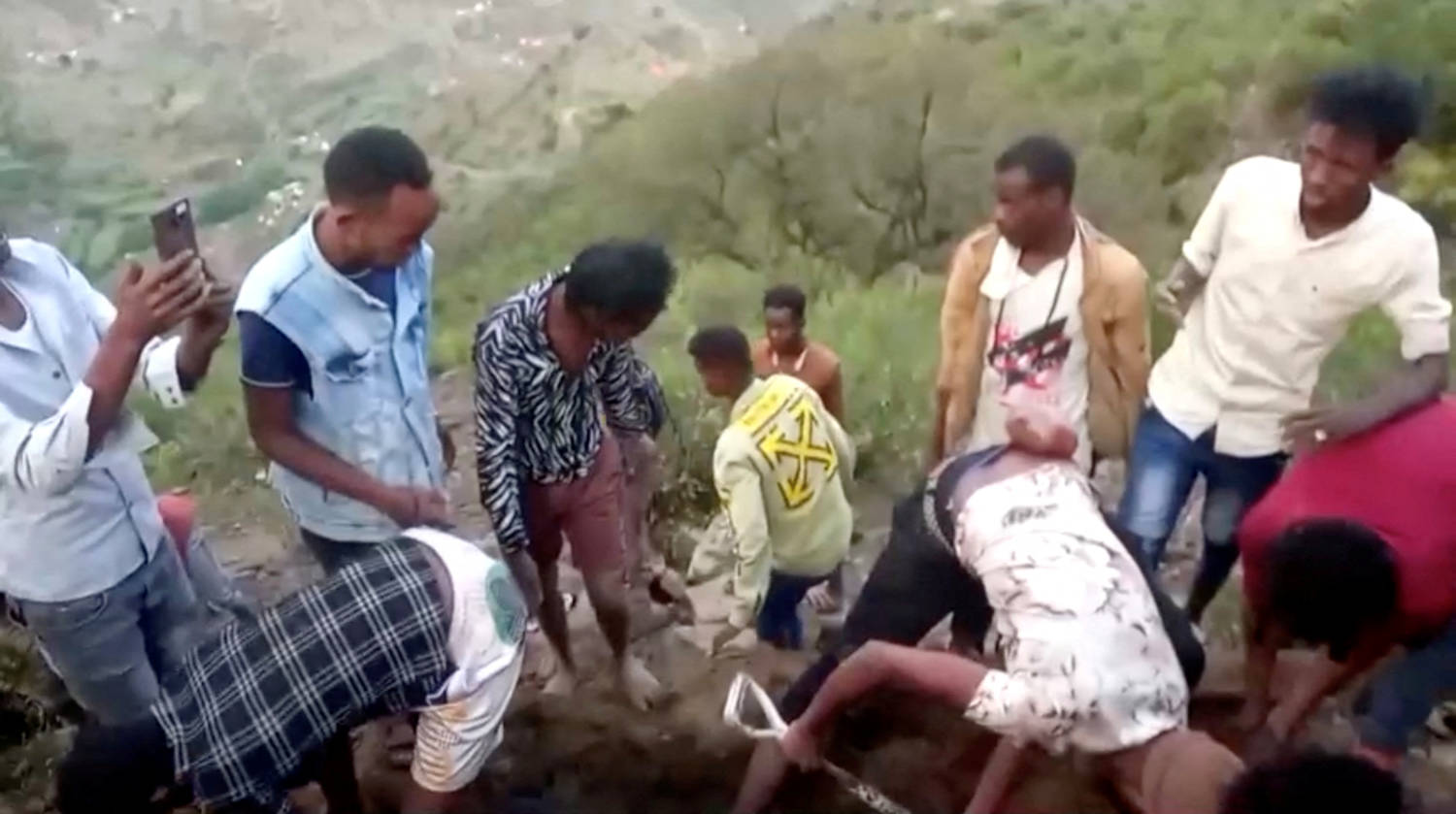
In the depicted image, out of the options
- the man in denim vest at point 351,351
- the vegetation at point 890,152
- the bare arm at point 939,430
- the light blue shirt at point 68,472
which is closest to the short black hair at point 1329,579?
the bare arm at point 939,430

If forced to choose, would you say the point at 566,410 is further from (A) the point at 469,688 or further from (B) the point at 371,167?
(A) the point at 469,688

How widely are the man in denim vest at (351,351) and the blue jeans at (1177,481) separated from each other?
4.36 ft

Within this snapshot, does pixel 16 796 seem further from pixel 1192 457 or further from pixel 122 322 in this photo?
pixel 1192 457

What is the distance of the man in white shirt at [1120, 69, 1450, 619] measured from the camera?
8.21ft

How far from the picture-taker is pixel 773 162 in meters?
8.95

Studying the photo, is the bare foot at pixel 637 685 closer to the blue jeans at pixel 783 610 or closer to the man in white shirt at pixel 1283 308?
the blue jeans at pixel 783 610

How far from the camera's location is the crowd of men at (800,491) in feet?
7.04

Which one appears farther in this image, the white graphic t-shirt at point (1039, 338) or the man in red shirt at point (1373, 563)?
the white graphic t-shirt at point (1039, 338)

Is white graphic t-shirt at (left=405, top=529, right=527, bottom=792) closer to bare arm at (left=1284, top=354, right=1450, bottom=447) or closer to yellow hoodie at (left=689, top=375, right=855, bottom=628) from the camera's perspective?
yellow hoodie at (left=689, top=375, right=855, bottom=628)

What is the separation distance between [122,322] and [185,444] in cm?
374

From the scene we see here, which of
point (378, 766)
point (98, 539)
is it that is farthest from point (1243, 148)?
point (98, 539)

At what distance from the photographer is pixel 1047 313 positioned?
2.79m

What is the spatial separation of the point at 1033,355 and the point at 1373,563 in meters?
0.84

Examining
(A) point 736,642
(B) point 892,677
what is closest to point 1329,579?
(B) point 892,677
